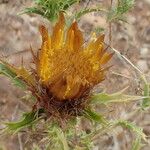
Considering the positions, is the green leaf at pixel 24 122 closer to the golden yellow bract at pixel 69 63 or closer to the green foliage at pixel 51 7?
the golden yellow bract at pixel 69 63

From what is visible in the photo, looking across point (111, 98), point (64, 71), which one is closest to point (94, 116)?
point (111, 98)

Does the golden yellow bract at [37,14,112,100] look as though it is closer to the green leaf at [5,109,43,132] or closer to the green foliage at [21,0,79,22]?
the green leaf at [5,109,43,132]

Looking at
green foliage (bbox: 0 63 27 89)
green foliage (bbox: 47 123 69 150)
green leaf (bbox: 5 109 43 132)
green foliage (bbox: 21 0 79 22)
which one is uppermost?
green foliage (bbox: 21 0 79 22)

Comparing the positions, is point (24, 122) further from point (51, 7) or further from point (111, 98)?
point (51, 7)

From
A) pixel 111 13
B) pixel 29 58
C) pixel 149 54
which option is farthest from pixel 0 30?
pixel 149 54

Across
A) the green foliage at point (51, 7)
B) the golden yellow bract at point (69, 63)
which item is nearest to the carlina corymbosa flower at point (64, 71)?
the golden yellow bract at point (69, 63)

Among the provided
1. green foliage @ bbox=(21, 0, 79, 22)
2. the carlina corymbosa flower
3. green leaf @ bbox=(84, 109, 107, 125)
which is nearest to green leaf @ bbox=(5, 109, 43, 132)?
the carlina corymbosa flower
